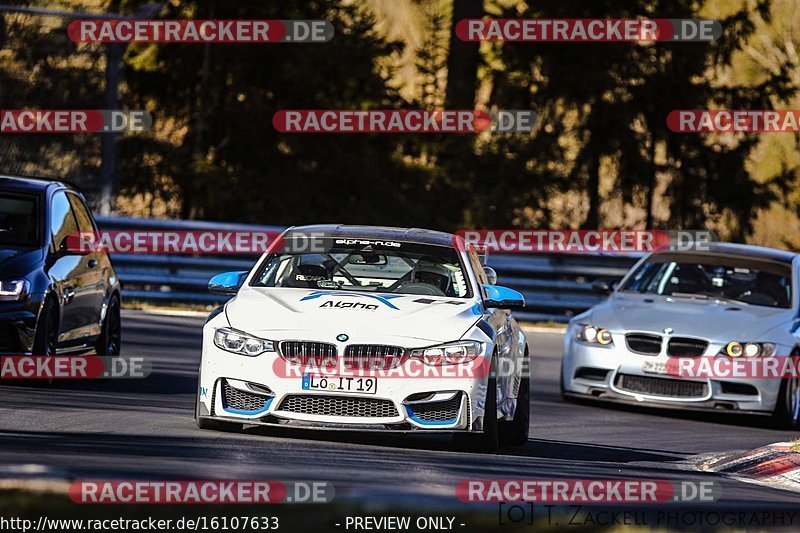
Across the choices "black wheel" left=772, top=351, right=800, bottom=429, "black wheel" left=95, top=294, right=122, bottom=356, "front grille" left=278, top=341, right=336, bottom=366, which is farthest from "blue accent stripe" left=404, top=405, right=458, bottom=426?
"black wheel" left=772, top=351, right=800, bottom=429

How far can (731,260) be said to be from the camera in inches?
671

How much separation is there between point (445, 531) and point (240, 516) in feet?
2.94

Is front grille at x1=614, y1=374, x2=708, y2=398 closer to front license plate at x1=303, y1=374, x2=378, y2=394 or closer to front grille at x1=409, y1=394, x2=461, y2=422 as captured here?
Result: front grille at x1=409, y1=394, x2=461, y2=422

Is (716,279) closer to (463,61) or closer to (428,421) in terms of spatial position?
(428,421)

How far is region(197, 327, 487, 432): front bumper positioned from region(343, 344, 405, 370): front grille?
0.10 m

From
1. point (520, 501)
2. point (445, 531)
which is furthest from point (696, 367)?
point (445, 531)

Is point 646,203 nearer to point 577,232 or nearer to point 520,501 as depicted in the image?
point 577,232

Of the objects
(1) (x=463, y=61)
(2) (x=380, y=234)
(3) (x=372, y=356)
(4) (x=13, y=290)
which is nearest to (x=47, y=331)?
(4) (x=13, y=290)

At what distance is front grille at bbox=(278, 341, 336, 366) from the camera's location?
10.8 meters

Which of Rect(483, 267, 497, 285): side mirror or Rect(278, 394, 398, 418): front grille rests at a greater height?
Rect(483, 267, 497, 285): side mirror

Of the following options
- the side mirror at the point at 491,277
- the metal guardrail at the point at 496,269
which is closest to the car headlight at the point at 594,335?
the side mirror at the point at 491,277

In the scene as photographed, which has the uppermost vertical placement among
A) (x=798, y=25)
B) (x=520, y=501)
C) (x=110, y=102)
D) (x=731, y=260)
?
(x=798, y=25)

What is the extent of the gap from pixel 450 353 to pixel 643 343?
16.3 ft

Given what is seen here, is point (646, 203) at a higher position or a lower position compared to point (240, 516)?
higher
